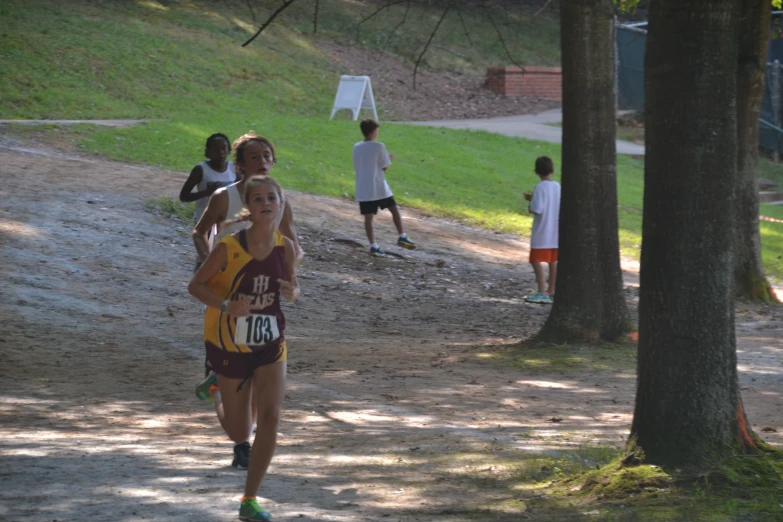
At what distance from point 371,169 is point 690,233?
957 centimetres

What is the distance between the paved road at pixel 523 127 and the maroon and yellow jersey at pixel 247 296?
74.5 feet

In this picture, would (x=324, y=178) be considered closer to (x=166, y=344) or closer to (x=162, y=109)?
(x=162, y=109)

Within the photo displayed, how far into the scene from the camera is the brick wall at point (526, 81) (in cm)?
3475

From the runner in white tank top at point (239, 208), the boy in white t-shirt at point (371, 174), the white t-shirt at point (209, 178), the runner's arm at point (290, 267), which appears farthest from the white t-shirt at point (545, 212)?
the runner's arm at point (290, 267)

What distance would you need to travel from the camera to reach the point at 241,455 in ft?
18.8

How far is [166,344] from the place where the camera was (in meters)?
Answer: 9.77

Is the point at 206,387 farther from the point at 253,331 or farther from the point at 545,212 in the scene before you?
the point at 545,212

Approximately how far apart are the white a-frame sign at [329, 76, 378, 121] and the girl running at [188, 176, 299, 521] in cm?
2129

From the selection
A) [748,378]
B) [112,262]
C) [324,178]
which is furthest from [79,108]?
[748,378]

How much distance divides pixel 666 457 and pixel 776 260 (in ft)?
46.8

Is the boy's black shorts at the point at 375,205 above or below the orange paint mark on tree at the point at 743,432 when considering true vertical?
above

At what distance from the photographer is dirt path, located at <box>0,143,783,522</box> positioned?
18.0 feet

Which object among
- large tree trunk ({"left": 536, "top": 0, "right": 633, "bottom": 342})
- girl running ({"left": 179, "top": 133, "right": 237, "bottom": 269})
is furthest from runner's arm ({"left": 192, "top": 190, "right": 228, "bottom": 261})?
large tree trunk ({"left": 536, "top": 0, "right": 633, "bottom": 342})

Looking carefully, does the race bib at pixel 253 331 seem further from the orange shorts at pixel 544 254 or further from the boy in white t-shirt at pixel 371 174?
the boy in white t-shirt at pixel 371 174
